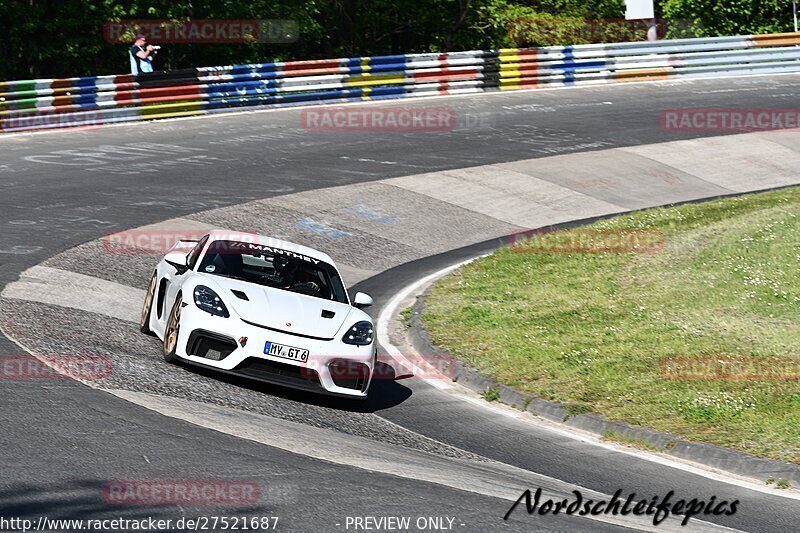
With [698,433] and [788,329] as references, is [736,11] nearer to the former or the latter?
[788,329]

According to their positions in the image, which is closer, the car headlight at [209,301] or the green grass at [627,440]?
the green grass at [627,440]

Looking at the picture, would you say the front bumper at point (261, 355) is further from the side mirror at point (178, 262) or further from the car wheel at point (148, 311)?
the car wheel at point (148, 311)

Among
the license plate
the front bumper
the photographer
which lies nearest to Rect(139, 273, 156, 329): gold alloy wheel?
the front bumper

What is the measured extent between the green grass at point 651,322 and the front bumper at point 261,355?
2.19m

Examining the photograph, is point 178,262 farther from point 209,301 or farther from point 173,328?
point 209,301

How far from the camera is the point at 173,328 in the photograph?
1069 cm

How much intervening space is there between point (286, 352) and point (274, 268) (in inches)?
66.8

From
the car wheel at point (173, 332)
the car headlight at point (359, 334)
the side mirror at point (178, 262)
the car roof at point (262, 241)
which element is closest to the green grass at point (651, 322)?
the car headlight at point (359, 334)

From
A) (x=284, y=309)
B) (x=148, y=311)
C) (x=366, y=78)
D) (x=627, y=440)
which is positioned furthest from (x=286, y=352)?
(x=366, y=78)

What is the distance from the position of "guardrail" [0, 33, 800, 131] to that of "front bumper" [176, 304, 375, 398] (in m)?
16.6

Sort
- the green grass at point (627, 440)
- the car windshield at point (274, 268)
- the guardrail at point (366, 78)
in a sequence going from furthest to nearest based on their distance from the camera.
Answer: the guardrail at point (366, 78), the car windshield at point (274, 268), the green grass at point (627, 440)

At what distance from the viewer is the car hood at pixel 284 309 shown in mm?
10352

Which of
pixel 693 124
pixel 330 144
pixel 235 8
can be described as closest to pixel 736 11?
pixel 693 124

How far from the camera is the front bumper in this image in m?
10.1
